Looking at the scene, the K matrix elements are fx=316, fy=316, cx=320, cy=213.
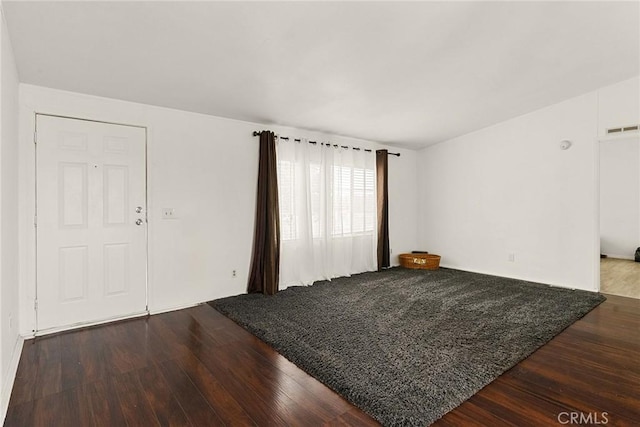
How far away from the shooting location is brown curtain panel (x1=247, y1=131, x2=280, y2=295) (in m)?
4.14

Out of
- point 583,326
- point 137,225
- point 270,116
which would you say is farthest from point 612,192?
point 137,225

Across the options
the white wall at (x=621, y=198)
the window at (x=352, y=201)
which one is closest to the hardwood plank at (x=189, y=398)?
the window at (x=352, y=201)

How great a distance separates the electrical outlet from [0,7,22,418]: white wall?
121cm

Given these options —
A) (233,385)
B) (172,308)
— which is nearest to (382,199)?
(172,308)

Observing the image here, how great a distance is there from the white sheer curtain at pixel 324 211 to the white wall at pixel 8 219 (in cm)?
266

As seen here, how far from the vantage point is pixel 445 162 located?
19.6ft

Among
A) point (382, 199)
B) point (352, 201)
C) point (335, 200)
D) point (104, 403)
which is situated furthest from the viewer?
point (382, 199)

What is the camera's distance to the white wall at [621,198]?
643 cm

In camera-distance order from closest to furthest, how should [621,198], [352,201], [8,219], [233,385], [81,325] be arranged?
1. [233,385]
2. [8,219]
3. [81,325]
4. [352,201]
5. [621,198]

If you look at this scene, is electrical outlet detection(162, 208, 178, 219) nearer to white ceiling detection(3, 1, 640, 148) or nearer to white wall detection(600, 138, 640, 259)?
white ceiling detection(3, 1, 640, 148)

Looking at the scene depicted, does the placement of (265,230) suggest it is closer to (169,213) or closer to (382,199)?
(169,213)

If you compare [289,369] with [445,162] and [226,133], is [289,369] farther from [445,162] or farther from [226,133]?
[445,162]

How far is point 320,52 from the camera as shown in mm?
2748

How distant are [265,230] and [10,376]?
2.59 m
